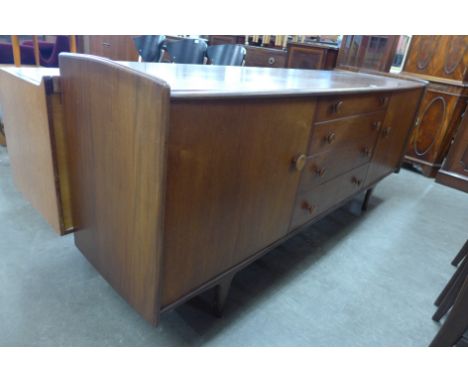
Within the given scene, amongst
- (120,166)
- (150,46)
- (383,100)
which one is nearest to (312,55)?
(150,46)

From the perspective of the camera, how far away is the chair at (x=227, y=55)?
2.39 metres

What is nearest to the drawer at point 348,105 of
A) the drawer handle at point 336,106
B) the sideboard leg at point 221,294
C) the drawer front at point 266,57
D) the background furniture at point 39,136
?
the drawer handle at point 336,106

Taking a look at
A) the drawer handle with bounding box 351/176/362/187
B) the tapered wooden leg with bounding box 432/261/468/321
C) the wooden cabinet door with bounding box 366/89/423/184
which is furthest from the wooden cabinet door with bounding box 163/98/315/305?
the wooden cabinet door with bounding box 366/89/423/184

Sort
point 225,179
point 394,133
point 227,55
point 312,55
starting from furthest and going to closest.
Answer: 1. point 312,55
2. point 227,55
3. point 394,133
4. point 225,179

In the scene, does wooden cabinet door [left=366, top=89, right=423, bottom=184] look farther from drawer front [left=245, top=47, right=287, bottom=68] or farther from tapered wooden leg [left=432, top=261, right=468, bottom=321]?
drawer front [left=245, top=47, right=287, bottom=68]

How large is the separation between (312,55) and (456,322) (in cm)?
290

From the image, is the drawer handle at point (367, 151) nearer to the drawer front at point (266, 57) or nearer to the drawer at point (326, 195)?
the drawer at point (326, 195)

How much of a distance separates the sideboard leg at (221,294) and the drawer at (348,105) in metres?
0.64

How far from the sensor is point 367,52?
3.17 meters

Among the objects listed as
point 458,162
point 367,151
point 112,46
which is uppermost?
point 112,46

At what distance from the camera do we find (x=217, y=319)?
123 cm

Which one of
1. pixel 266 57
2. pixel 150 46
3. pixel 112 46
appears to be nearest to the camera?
pixel 150 46

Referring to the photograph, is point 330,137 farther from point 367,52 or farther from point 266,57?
point 266,57

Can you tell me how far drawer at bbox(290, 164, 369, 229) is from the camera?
137cm
